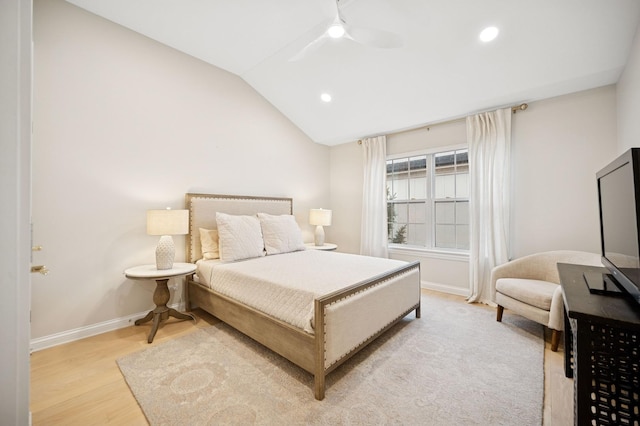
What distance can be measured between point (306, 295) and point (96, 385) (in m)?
1.57

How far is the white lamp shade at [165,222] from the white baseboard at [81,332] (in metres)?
0.99

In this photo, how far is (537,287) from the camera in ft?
7.98

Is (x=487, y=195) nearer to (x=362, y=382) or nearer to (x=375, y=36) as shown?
(x=375, y=36)

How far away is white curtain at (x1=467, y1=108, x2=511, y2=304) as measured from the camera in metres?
3.18

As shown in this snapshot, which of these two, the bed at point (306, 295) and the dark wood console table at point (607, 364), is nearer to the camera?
the dark wood console table at point (607, 364)

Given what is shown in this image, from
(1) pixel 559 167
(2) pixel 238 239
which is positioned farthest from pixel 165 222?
(1) pixel 559 167

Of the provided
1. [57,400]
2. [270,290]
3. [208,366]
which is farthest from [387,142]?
[57,400]

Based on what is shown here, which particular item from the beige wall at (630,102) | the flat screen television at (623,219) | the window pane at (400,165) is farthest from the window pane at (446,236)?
the flat screen television at (623,219)

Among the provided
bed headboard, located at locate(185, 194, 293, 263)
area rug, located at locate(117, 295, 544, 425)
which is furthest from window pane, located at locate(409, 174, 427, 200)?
bed headboard, located at locate(185, 194, 293, 263)

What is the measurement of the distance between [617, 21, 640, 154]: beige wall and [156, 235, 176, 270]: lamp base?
4.15 meters

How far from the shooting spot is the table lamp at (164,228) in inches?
99.0

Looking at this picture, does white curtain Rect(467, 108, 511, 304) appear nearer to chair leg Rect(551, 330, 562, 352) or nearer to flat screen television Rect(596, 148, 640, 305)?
chair leg Rect(551, 330, 562, 352)

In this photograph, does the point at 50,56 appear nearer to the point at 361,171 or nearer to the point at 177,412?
the point at 177,412

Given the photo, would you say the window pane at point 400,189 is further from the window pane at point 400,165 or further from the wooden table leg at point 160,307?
the wooden table leg at point 160,307
